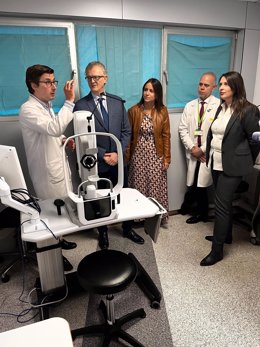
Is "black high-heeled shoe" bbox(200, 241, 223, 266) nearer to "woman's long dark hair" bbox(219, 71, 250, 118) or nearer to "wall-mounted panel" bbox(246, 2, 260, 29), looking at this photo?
"woman's long dark hair" bbox(219, 71, 250, 118)

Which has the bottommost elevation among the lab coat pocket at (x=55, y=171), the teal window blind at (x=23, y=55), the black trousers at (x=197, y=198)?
the black trousers at (x=197, y=198)

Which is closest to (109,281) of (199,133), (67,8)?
(199,133)

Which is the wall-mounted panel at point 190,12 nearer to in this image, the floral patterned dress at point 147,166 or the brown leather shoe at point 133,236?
the floral patterned dress at point 147,166

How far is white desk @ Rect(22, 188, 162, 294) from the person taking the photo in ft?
4.59

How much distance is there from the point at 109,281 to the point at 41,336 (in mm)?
558

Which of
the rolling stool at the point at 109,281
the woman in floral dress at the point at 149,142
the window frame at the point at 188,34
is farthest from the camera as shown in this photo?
the window frame at the point at 188,34

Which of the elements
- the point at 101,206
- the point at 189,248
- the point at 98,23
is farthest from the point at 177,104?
the point at 101,206

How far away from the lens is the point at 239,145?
6.73 feet

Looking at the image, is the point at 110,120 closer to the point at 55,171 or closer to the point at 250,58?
the point at 55,171

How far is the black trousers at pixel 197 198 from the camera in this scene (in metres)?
3.03

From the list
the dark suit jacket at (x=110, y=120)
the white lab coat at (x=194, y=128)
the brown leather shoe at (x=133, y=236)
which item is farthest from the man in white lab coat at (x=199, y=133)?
the dark suit jacket at (x=110, y=120)

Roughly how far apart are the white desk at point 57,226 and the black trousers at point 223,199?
0.76m

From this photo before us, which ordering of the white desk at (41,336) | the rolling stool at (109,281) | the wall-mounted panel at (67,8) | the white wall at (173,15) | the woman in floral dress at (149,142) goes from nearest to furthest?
the white desk at (41,336), the rolling stool at (109,281), the wall-mounted panel at (67,8), the white wall at (173,15), the woman in floral dress at (149,142)

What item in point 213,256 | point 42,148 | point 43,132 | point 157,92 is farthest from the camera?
point 157,92
